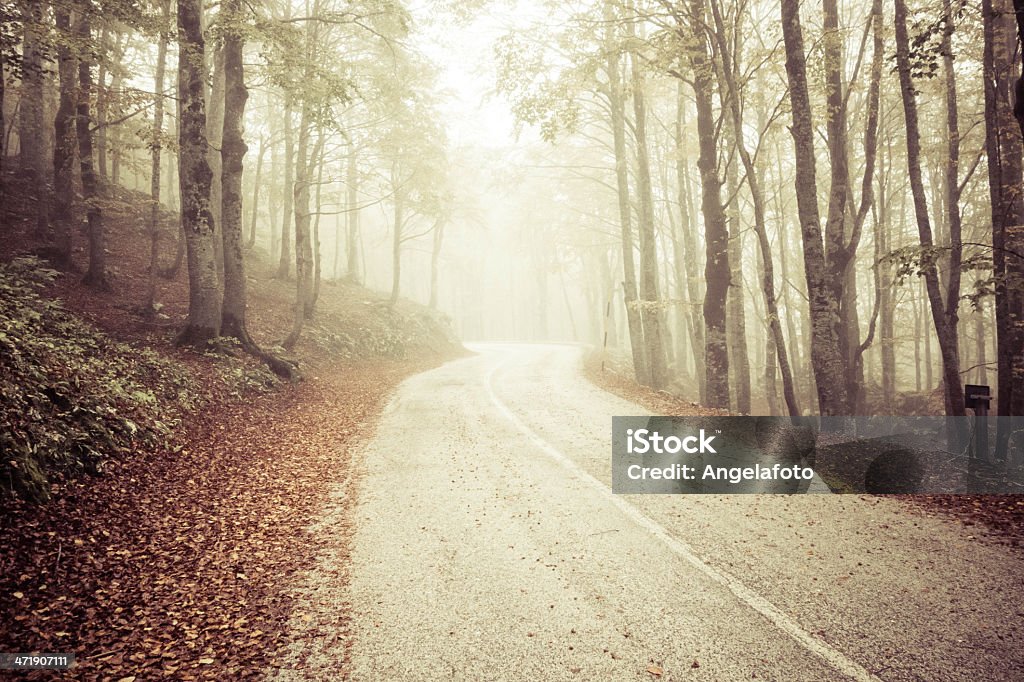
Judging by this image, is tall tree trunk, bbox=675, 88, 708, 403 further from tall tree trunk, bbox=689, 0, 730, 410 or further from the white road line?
the white road line

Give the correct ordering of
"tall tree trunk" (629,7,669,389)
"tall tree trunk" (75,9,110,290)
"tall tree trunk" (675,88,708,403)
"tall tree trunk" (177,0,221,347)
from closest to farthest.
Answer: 1. "tall tree trunk" (177,0,221,347)
2. "tall tree trunk" (75,9,110,290)
3. "tall tree trunk" (629,7,669,389)
4. "tall tree trunk" (675,88,708,403)

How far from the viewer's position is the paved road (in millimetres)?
3424

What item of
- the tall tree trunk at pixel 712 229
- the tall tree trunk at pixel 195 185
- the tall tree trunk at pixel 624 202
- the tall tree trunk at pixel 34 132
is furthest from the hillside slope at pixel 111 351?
the tall tree trunk at pixel 712 229

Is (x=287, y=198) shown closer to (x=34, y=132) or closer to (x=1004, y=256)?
(x=34, y=132)

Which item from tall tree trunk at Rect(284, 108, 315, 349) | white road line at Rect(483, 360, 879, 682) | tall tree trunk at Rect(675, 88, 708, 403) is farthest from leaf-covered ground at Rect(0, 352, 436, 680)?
tall tree trunk at Rect(675, 88, 708, 403)

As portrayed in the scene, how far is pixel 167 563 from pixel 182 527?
2.48 ft

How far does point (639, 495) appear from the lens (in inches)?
251

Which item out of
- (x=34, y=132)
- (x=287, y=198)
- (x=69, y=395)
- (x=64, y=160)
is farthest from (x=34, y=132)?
(x=69, y=395)

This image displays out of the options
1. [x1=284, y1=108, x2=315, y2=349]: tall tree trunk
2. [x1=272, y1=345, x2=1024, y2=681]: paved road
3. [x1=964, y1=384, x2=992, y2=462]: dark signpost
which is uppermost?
[x1=284, y1=108, x2=315, y2=349]: tall tree trunk

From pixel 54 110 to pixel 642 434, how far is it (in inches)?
1023

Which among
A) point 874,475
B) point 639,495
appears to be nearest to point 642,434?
point 639,495

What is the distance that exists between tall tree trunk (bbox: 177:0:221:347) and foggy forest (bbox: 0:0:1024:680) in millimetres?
70

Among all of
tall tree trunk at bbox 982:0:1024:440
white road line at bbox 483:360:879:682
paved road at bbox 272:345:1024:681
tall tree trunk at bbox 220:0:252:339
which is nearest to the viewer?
white road line at bbox 483:360:879:682

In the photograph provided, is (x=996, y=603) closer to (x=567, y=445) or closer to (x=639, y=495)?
(x=639, y=495)
